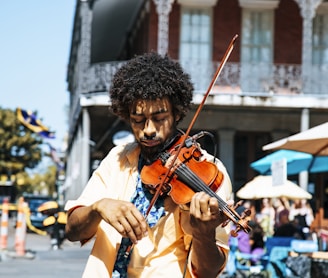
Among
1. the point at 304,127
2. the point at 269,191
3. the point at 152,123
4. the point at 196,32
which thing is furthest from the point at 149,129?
the point at 196,32

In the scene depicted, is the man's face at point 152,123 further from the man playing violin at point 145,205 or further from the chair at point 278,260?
the chair at point 278,260

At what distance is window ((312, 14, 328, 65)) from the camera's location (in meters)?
26.8

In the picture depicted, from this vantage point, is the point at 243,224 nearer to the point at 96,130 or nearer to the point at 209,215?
the point at 209,215

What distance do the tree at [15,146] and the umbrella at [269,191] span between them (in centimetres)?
5683

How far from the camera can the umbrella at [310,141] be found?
1084 cm

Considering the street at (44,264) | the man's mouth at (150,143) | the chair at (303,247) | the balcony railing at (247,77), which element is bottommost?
the street at (44,264)

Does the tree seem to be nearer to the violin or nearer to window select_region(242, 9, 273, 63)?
window select_region(242, 9, 273, 63)

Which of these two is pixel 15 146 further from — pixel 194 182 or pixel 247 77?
pixel 194 182

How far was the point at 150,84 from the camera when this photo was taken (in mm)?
3346

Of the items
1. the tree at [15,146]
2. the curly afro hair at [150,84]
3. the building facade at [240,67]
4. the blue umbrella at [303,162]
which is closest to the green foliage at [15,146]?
the tree at [15,146]

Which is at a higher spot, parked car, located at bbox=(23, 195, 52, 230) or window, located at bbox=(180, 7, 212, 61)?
window, located at bbox=(180, 7, 212, 61)

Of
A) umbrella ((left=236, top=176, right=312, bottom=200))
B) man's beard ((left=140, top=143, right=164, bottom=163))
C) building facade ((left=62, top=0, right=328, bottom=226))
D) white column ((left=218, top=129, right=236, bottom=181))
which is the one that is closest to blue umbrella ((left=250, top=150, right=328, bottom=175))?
umbrella ((left=236, top=176, right=312, bottom=200))

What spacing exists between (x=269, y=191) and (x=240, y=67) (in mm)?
7325

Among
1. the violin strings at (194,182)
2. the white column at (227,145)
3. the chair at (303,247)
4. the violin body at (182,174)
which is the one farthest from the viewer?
the white column at (227,145)
